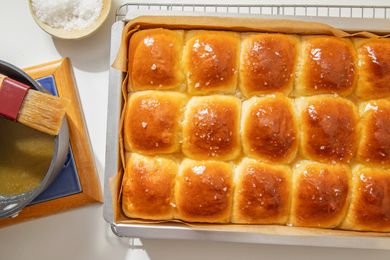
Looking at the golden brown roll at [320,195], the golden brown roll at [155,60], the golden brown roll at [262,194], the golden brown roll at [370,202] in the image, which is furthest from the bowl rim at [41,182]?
the golden brown roll at [370,202]

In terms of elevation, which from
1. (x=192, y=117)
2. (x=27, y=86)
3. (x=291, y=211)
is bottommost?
(x=291, y=211)

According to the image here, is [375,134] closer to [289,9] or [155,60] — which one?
[289,9]

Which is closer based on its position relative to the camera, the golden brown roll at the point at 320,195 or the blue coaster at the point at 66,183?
the golden brown roll at the point at 320,195

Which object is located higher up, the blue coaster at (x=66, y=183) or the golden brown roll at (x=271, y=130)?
the golden brown roll at (x=271, y=130)

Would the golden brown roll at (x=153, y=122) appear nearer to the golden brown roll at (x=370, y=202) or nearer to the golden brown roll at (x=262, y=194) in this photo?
the golden brown roll at (x=262, y=194)

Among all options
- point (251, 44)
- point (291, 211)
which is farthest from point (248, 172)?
point (251, 44)

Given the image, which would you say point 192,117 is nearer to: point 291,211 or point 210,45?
point 210,45
